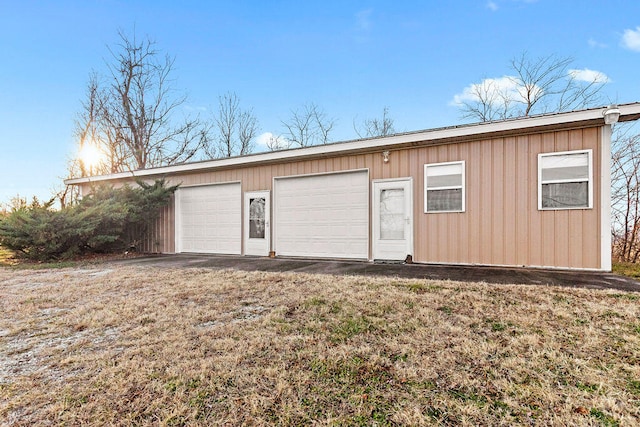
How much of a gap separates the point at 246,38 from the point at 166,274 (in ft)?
30.3

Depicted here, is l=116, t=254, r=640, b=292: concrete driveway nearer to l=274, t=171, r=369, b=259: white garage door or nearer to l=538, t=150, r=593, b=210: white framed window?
l=274, t=171, r=369, b=259: white garage door

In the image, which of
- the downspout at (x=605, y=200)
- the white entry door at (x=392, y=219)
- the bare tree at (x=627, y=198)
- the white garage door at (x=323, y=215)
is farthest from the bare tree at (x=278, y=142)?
the downspout at (x=605, y=200)

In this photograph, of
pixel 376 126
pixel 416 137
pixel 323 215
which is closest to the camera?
pixel 416 137

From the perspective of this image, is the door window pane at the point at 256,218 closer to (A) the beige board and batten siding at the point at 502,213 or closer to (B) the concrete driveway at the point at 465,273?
(B) the concrete driveway at the point at 465,273

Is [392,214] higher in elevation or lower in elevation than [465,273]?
higher

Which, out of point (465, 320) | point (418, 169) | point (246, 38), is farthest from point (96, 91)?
point (465, 320)

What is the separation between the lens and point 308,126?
51.7 ft

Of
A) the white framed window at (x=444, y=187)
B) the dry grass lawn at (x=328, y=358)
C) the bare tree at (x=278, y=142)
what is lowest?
the dry grass lawn at (x=328, y=358)

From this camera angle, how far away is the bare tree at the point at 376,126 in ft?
50.1

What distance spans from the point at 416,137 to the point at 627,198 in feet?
18.2

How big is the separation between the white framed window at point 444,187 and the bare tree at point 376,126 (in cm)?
972

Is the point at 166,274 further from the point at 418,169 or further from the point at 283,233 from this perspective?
the point at 418,169

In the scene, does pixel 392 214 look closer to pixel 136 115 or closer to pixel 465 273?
pixel 465 273

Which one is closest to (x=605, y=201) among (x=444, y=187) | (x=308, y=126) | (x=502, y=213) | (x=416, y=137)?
(x=502, y=213)
